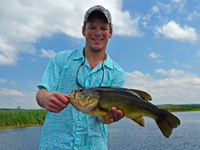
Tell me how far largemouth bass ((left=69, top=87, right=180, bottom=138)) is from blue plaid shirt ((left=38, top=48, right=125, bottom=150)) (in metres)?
0.43

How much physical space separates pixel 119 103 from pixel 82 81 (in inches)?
33.6

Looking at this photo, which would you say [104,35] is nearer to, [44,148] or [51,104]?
[51,104]

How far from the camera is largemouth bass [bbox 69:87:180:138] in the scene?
104 inches

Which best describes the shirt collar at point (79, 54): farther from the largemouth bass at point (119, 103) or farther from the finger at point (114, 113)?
the finger at point (114, 113)

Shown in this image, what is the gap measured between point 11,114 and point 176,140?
17.5 m

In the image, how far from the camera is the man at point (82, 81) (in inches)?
115

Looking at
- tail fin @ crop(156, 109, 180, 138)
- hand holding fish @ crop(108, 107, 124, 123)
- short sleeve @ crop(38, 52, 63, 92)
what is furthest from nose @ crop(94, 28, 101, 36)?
tail fin @ crop(156, 109, 180, 138)

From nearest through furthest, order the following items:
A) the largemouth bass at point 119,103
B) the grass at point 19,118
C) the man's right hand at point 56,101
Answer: the man's right hand at point 56,101
the largemouth bass at point 119,103
the grass at point 19,118

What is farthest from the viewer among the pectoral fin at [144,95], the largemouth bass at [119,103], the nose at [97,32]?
the nose at [97,32]

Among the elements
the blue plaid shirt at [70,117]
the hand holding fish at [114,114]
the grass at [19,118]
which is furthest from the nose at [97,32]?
the grass at [19,118]

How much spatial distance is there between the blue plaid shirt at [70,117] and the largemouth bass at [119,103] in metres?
0.43

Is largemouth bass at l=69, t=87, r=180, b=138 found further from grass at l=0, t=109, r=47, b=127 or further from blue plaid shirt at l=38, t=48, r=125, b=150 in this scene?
grass at l=0, t=109, r=47, b=127

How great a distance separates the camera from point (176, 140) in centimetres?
1620

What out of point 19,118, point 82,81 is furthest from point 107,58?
point 19,118
